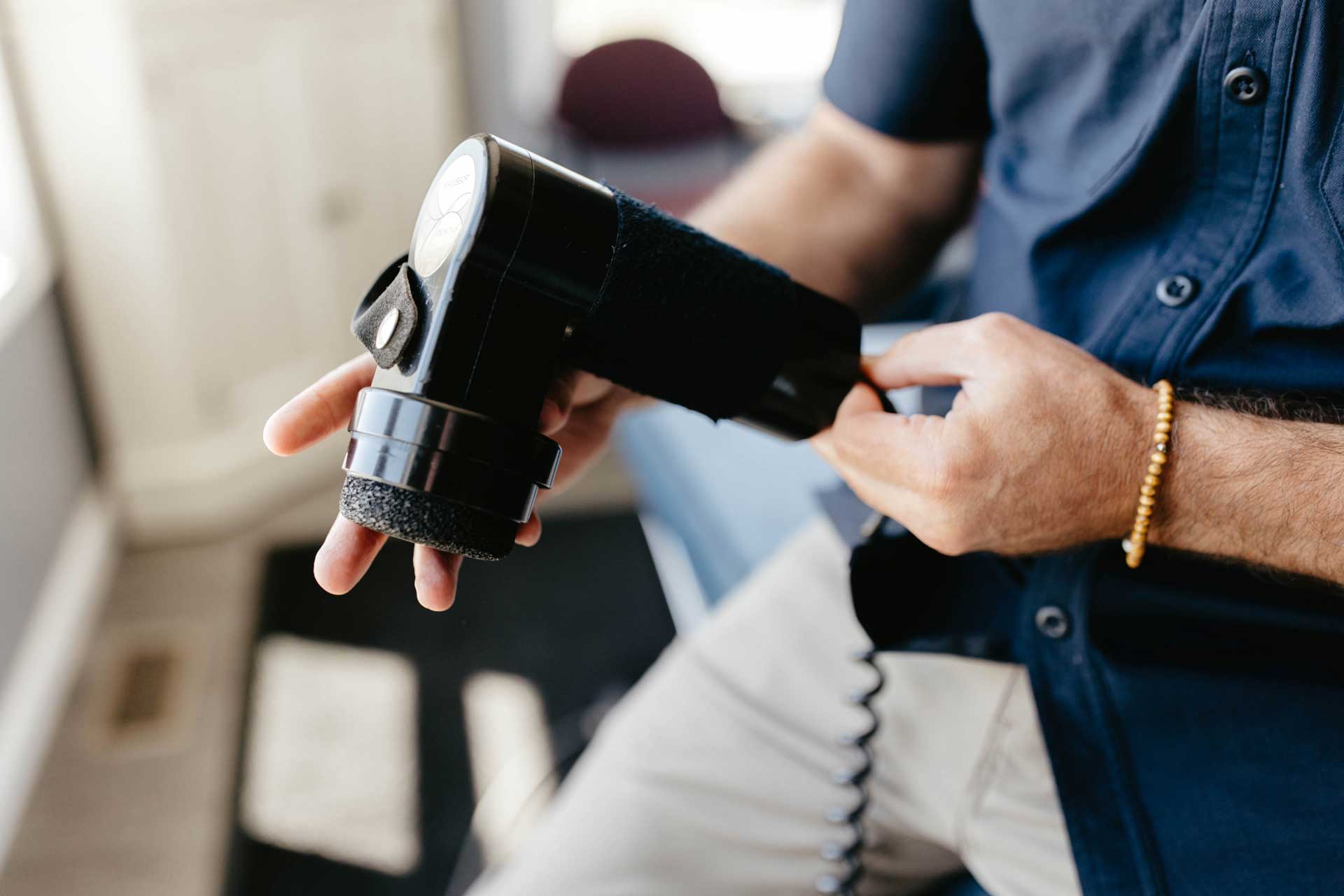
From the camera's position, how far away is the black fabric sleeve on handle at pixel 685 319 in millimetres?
579

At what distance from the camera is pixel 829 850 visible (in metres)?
0.87

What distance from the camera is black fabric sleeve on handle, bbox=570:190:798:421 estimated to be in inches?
22.8

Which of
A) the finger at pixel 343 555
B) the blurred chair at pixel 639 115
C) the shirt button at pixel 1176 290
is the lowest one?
the blurred chair at pixel 639 115

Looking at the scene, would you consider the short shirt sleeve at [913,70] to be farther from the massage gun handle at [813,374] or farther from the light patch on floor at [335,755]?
the light patch on floor at [335,755]

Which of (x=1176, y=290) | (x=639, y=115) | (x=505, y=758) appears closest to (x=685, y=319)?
(x=1176, y=290)

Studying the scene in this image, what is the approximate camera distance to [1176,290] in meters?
0.67

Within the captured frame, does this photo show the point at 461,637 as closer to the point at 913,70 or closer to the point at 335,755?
the point at 335,755

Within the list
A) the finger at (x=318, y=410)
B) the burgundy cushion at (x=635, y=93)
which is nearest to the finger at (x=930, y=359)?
A: the finger at (x=318, y=410)

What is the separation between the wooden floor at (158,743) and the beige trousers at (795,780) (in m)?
0.75

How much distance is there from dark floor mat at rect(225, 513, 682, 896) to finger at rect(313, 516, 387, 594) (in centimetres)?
96

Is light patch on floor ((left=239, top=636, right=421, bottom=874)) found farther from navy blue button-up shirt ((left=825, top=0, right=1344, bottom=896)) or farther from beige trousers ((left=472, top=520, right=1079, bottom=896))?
navy blue button-up shirt ((left=825, top=0, right=1344, bottom=896))

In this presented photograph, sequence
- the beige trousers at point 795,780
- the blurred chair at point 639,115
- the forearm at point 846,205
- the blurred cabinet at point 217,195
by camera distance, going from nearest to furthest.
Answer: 1. the beige trousers at point 795,780
2. the forearm at point 846,205
3. the blurred cabinet at point 217,195
4. the blurred chair at point 639,115

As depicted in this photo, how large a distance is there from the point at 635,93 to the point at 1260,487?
2.41m

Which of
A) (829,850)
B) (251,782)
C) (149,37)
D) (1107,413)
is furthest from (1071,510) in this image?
(149,37)
